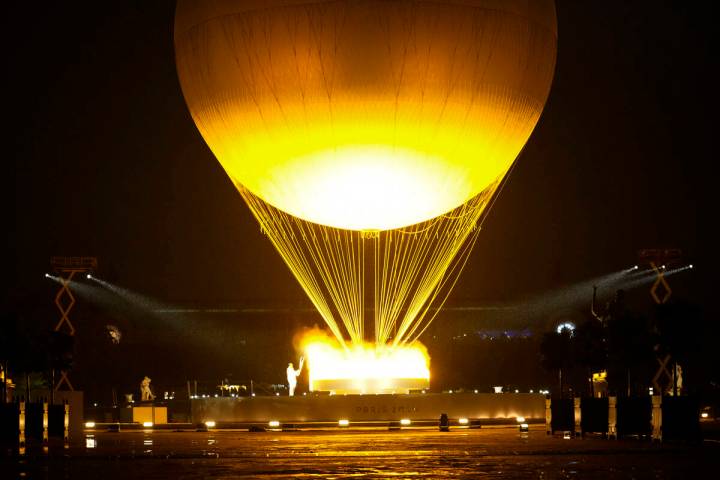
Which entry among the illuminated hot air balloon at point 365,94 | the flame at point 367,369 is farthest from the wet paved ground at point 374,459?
the flame at point 367,369

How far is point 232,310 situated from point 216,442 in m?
73.8

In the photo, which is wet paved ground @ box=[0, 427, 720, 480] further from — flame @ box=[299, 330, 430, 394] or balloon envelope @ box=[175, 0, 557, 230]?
flame @ box=[299, 330, 430, 394]

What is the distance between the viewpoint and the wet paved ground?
28234 mm

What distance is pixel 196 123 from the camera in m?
44.3

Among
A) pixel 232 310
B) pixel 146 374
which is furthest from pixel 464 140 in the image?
Answer: pixel 232 310

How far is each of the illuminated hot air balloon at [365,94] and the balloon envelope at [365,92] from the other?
41mm

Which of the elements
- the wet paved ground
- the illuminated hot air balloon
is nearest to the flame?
the wet paved ground

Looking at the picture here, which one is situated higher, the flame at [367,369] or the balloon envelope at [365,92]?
the balloon envelope at [365,92]

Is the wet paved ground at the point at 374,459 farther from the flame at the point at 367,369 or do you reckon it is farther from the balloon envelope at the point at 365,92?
the flame at the point at 367,369

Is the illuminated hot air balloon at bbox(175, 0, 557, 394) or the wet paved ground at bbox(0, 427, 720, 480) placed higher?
the illuminated hot air balloon at bbox(175, 0, 557, 394)

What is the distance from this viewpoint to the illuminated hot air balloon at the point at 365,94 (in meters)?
38.3

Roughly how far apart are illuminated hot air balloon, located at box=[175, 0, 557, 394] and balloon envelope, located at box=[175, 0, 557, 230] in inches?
1.6

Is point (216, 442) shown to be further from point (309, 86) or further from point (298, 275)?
point (309, 86)

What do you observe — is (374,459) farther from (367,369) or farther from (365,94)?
(367,369)
